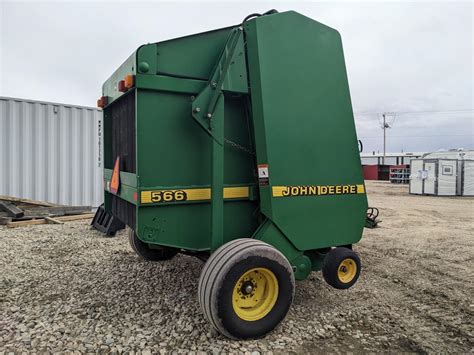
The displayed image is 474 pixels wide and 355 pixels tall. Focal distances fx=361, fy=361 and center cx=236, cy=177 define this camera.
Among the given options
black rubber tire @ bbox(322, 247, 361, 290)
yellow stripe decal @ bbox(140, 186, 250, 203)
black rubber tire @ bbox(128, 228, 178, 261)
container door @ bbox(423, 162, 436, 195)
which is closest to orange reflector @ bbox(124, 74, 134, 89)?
yellow stripe decal @ bbox(140, 186, 250, 203)

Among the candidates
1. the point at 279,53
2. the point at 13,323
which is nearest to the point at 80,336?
the point at 13,323

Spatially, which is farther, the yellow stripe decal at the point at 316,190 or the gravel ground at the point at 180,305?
the yellow stripe decal at the point at 316,190

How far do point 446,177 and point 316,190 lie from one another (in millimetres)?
17201

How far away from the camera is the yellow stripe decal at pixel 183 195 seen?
2.86 m

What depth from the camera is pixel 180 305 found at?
11.1ft

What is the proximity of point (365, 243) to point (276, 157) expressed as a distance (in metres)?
4.06

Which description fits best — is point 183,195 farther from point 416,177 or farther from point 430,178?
point 416,177

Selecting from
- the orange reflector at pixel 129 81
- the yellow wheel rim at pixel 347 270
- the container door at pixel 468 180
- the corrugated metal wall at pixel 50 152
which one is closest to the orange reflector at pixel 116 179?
the orange reflector at pixel 129 81

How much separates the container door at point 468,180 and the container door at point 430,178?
1.63 meters

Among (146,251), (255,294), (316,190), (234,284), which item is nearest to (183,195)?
(234,284)

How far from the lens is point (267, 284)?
9.50ft

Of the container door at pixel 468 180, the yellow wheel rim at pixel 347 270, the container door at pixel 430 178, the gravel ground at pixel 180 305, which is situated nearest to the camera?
the gravel ground at pixel 180 305

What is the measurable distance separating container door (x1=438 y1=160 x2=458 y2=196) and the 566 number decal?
702 inches

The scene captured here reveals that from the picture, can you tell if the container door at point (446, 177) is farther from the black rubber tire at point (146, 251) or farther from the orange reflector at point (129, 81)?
the orange reflector at point (129, 81)
